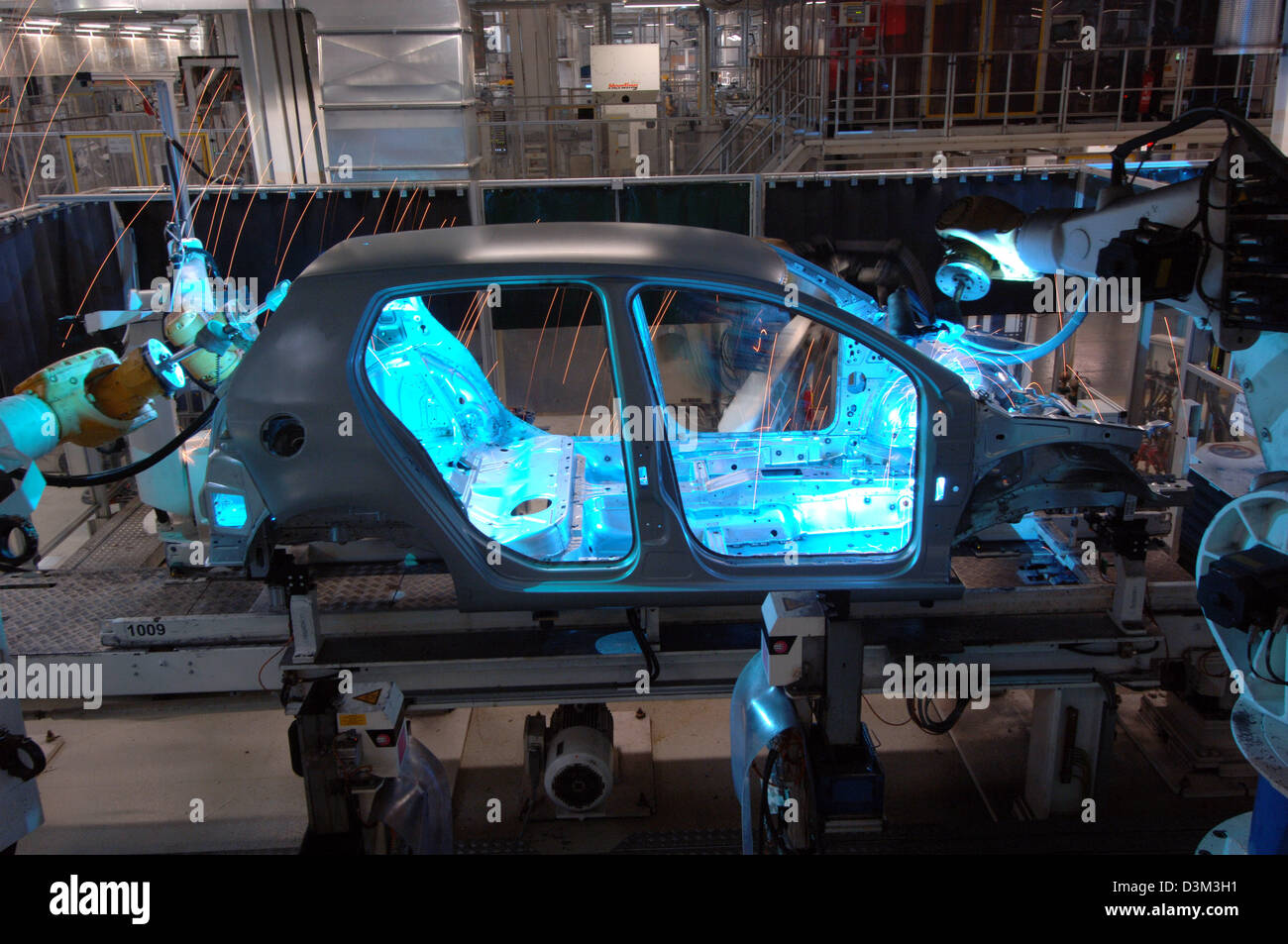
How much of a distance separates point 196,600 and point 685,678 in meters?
1.82

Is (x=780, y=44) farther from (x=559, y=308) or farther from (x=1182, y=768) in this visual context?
(x=1182, y=768)

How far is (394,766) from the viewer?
3068mm

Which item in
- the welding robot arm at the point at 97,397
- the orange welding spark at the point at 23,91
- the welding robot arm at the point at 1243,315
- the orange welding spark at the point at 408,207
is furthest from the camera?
the orange welding spark at the point at 23,91

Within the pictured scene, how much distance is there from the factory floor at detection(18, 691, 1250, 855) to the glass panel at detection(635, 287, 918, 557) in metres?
1.18

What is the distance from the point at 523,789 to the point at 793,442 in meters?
1.80

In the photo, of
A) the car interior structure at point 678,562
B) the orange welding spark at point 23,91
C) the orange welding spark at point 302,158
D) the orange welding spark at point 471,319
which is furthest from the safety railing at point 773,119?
the orange welding spark at point 23,91

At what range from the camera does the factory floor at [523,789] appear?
3.76 meters

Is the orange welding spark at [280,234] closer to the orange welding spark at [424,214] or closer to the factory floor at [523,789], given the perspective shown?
the orange welding spark at [424,214]

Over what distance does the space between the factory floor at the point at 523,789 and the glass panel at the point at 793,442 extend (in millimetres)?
1179

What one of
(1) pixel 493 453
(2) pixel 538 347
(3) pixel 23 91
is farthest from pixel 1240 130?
(3) pixel 23 91

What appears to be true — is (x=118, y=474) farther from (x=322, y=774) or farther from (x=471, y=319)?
(x=471, y=319)

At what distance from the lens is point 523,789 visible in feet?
13.2

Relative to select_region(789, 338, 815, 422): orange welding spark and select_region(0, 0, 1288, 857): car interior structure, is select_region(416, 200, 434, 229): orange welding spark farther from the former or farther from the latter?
select_region(789, 338, 815, 422): orange welding spark

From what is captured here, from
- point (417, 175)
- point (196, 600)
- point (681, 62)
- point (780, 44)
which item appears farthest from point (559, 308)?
point (681, 62)
